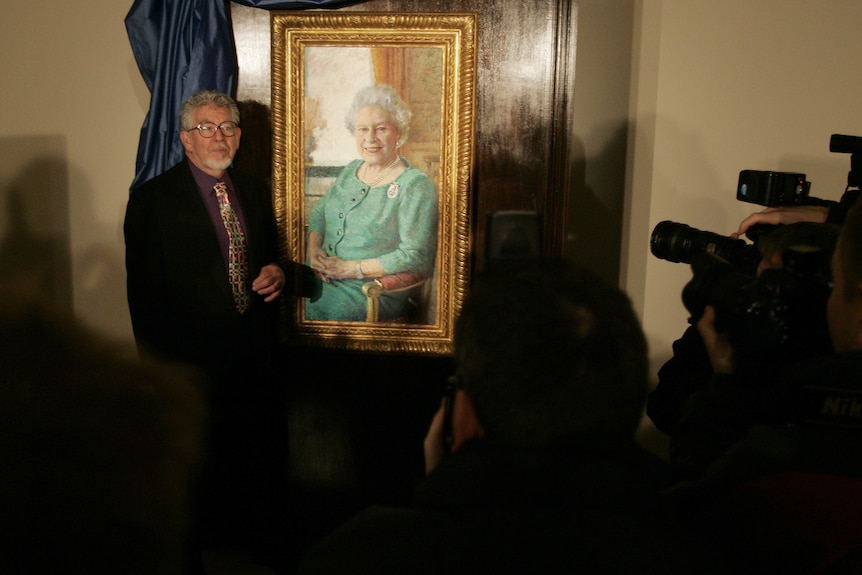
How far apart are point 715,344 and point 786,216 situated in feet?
2.82

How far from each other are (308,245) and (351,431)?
0.74m

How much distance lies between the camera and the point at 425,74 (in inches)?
113

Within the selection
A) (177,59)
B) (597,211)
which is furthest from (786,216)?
(177,59)

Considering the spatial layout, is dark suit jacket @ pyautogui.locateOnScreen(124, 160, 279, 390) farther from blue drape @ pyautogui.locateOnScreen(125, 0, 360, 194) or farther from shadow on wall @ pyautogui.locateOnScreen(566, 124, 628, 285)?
shadow on wall @ pyautogui.locateOnScreen(566, 124, 628, 285)

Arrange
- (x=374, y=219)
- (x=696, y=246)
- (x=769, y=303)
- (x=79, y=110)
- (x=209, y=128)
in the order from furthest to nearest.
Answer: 1. (x=79, y=110)
2. (x=374, y=219)
3. (x=209, y=128)
4. (x=696, y=246)
5. (x=769, y=303)

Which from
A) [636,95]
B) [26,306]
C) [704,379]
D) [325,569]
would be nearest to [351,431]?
[704,379]

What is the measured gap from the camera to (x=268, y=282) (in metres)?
2.86

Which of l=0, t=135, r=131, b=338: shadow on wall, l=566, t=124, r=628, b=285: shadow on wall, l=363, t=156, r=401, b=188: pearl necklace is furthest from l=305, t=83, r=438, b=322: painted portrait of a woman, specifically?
l=0, t=135, r=131, b=338: shadow on wall

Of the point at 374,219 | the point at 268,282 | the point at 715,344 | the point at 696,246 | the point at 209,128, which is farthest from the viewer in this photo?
the point at 374,219

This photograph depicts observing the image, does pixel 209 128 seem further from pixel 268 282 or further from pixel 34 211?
pixel 34 211

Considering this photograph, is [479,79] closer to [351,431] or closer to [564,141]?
Result: [564,141]

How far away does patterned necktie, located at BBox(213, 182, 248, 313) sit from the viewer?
2.81 m

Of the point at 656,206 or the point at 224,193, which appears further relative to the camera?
the point at 656,206

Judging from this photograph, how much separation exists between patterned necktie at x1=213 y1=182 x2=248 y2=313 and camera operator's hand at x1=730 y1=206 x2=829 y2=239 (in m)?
1.61
